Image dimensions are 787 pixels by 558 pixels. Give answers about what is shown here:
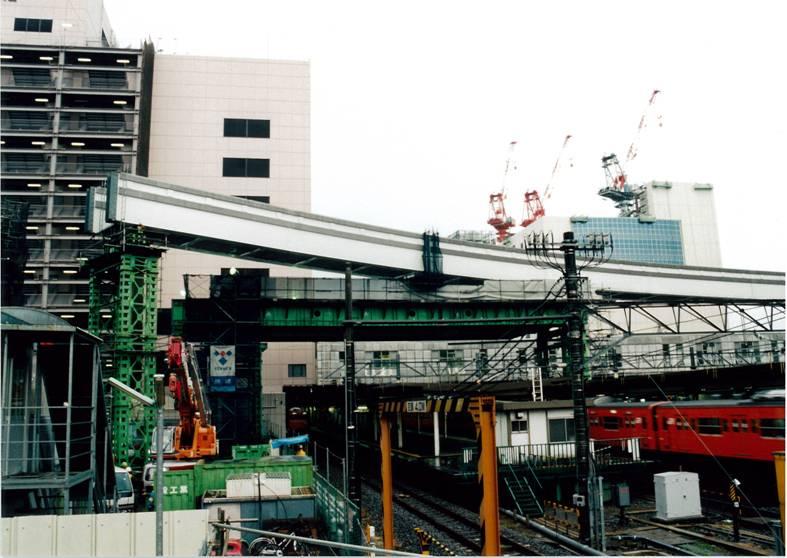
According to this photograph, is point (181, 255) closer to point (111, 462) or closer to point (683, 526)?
point (111, 462)

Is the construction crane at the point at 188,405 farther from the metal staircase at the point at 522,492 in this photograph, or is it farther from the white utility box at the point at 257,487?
the metal staircase at the point at 522,492

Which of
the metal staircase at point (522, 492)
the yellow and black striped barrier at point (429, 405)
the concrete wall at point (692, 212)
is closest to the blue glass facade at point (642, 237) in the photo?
the concrete wall at point (692, 212)

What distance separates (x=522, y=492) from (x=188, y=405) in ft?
48.4

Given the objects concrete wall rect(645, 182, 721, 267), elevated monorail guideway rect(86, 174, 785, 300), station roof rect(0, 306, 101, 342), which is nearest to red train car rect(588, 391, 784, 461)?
elevated monorail guideway rect(86, 174, 785, 300)

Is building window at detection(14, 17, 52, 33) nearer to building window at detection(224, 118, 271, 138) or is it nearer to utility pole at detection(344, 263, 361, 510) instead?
building window at detection(224, 118, 271, 138)

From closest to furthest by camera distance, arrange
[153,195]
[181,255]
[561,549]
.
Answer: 1. [561,549]
2. [153,195]
3. [181,255]

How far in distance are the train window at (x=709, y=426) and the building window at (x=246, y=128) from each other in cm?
4534

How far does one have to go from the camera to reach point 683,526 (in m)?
21.0

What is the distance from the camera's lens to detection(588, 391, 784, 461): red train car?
23.1 metres

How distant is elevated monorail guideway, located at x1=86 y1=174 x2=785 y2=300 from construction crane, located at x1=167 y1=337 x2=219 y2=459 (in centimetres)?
994

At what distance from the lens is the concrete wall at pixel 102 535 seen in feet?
36.3

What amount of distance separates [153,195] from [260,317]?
933cm

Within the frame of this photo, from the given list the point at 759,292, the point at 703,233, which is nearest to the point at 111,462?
the point at 759,292

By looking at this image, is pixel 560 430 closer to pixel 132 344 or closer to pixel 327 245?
pixel 327 245
